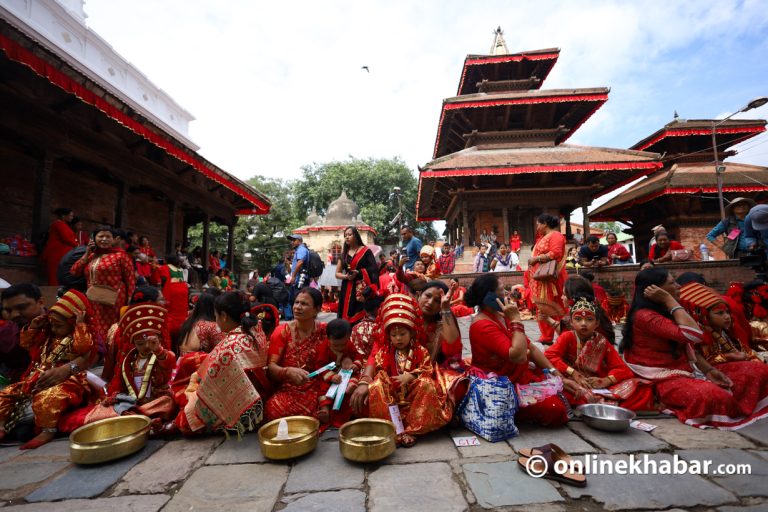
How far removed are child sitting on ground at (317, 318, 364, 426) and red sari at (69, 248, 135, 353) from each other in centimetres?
260

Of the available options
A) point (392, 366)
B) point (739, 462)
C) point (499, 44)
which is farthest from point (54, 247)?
point (499, 44)

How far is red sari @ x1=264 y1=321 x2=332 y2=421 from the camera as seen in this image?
281 centimetres

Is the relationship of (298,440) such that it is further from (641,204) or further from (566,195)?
(641,204)

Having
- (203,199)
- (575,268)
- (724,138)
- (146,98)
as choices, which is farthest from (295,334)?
(724,138)

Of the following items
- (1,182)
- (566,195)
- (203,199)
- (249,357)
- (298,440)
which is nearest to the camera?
(298,440)

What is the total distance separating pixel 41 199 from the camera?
639 cm

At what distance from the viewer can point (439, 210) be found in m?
22.8

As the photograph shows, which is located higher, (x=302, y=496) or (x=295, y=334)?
(x=295, y=334)

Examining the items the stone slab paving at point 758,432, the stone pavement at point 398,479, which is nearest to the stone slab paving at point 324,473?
the stone pavement at point 398,479

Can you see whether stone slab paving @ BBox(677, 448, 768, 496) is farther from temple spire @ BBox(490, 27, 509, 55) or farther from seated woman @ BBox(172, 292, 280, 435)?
temple spire @ BBox(490, 27, 509, 55)

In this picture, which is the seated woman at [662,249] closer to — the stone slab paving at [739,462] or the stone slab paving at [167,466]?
the stone slab paving at [739,462]

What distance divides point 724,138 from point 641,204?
17.4 feet

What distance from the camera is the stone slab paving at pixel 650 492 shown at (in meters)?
1.74

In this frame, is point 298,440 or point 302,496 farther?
point 298,440
